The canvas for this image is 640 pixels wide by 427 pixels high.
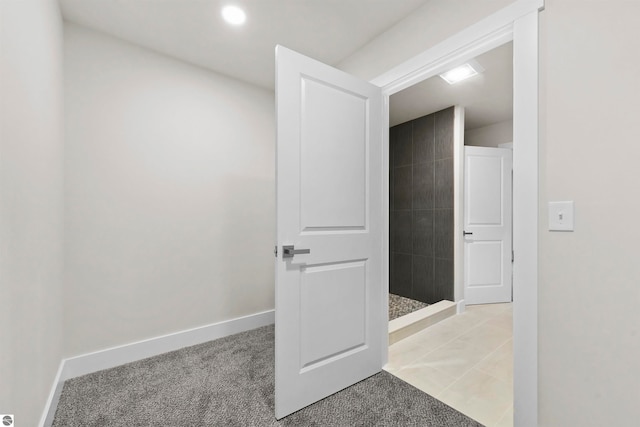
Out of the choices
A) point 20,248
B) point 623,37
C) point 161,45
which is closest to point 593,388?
point 623,37

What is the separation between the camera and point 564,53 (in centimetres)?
117

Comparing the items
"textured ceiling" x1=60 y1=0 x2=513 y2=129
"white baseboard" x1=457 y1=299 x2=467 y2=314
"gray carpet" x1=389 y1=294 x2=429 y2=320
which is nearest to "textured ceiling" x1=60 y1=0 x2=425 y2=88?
"textured ceiling" x1=60 y1=0 x2=513 y2=129

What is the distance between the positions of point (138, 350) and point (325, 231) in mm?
1785

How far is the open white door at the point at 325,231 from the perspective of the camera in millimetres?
1483

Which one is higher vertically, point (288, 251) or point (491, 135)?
point (491, 135)

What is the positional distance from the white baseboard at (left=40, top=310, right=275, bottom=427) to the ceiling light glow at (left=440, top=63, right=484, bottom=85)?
2.95 m

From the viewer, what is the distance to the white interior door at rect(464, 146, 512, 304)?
3.41m

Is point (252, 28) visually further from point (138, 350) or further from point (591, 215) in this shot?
point (138, 350)

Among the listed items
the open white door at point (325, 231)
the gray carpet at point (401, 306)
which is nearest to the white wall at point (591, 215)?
the open white door at point (325, 231)

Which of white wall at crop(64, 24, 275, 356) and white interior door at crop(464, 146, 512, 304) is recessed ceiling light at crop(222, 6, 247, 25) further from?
white interior door at crop(464, 146, 512, 304)

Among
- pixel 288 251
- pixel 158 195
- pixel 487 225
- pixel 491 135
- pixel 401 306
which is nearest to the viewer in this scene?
pixel 288 251

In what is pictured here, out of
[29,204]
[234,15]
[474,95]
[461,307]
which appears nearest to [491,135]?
[474,95]

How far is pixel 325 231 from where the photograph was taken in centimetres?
165

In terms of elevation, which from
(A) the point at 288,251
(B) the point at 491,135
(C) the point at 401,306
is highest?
(B) the point at 491,135
